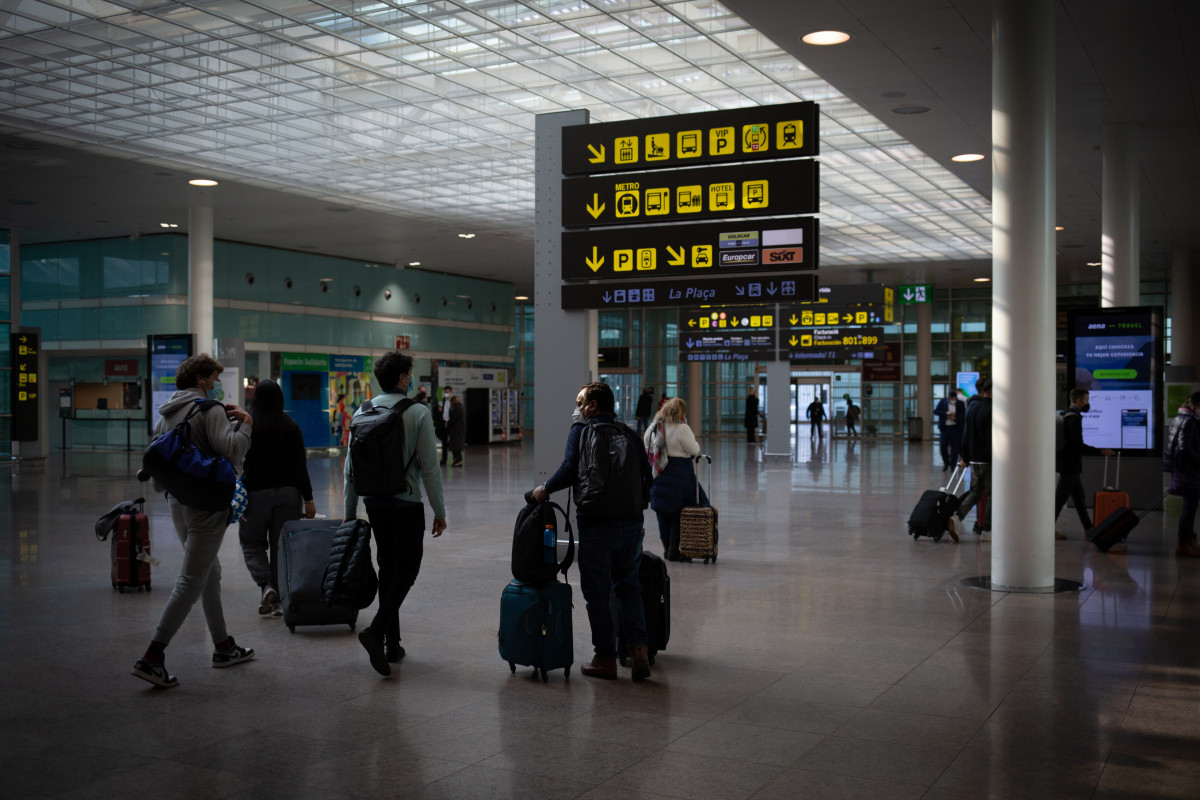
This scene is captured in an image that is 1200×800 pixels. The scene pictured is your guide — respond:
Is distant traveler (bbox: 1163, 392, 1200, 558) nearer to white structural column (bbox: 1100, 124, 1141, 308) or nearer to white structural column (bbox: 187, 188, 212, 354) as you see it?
white structural column (bbox: 1100, 124, 1141, 308)

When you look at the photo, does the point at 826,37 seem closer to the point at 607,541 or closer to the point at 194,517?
the point at 607,541

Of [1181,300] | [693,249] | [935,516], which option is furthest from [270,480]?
[1181,300]

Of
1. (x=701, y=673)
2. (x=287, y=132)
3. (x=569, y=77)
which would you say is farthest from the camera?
(x=287, y=132)

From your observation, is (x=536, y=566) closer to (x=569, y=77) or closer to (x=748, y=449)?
(x=569, y=77)

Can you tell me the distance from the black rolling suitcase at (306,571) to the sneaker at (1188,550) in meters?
8.82

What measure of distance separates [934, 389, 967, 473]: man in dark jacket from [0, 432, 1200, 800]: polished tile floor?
14749 mm

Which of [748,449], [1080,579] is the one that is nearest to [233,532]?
[1080,579]

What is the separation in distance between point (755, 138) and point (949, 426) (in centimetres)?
1704

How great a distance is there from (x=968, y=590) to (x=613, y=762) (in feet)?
18.6

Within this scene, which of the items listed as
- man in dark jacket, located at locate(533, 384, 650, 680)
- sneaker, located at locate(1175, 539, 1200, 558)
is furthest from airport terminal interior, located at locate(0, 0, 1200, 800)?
sneaker, located at locate(1175, 539, 1200, 558)

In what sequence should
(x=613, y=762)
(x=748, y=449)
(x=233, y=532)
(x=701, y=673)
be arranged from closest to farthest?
(x=613, y=762), (x=701, y=673), (x=233, y=532), (x=748, y=449)

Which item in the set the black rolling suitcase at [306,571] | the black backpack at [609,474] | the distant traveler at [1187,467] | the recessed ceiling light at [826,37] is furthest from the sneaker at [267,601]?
the distant traveler at [1187,467]

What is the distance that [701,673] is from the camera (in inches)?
269

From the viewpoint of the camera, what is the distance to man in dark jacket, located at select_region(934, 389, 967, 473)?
84.6 ft
